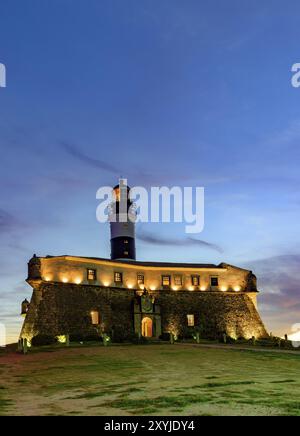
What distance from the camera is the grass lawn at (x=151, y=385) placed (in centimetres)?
1152

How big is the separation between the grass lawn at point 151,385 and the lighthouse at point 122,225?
36553 millimetres

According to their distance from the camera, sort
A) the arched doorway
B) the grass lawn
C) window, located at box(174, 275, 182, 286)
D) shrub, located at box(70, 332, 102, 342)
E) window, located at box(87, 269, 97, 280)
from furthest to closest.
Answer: window, located at box(174, 275, 182, 286) → the arched doorway → window, located at box(87, 269, 97, 280) → shrub, located at box(70, 332, 102, 342) → the grass lawn

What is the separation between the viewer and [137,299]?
5409 cm

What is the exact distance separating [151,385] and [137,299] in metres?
37.9

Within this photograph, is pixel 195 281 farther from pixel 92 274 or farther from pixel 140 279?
pixel 92 274

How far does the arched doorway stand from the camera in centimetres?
5378

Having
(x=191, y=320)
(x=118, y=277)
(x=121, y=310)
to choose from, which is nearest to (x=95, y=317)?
(x=121, y=310)

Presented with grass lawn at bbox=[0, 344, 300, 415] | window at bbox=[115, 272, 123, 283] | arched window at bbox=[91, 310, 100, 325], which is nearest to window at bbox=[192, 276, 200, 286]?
window at bbox=[115, 272, 123, 283]

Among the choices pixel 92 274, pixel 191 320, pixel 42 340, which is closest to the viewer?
pixel 42 340

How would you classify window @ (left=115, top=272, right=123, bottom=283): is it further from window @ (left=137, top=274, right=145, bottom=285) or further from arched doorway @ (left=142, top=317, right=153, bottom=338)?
arched doorway @ (left=142, top=317, right=153, bottom=338)

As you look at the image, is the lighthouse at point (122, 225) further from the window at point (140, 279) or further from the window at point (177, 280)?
the window at point (177, 280)

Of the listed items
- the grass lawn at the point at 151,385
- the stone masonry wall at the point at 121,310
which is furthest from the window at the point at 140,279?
the grass lawn at the point at 151,385

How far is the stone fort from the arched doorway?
124mm

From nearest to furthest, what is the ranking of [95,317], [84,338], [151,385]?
1. [151,385]
2. [84,338]
3. [95,317]
